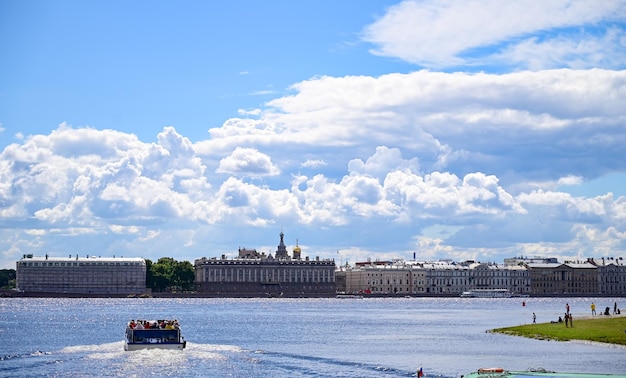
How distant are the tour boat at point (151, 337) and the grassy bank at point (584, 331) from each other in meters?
28.0

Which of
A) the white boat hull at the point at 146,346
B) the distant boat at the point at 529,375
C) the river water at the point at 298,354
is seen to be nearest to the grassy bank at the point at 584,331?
the river water at the point at 298,354

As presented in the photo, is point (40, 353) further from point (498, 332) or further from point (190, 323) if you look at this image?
point (190, 323)

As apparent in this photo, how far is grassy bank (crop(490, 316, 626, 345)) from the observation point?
8069 centimetres

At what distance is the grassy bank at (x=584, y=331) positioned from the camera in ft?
265

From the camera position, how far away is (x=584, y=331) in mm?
86562

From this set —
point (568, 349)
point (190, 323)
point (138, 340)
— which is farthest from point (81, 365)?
point (190, 323)

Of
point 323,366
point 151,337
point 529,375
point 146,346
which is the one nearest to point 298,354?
point 323,366

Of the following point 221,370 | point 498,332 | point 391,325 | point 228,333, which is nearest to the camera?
point 221,370

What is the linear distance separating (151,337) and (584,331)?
32.6 metres

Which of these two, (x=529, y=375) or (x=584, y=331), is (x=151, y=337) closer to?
(x=529, y=375)

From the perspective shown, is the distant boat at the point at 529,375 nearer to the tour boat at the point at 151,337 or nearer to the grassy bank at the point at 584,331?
the grassy bank at the point at 584,331

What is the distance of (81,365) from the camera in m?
67.4

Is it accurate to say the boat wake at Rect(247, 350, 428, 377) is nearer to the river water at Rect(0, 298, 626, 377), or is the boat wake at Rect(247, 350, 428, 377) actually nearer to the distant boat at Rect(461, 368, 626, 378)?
the river water at Rect(0, 298, 626, 377)

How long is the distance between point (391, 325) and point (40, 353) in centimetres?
5577
